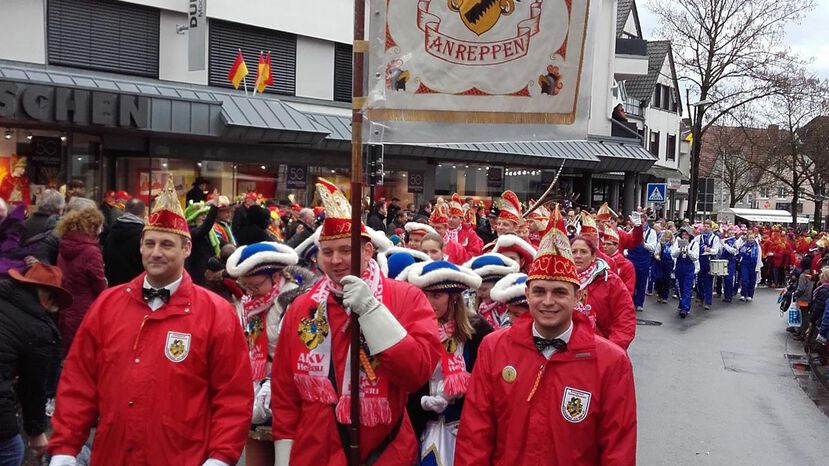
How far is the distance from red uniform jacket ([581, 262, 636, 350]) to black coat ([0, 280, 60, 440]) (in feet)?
13.8

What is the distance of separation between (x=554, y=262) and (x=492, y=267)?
229 centimetres

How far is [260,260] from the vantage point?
532cm

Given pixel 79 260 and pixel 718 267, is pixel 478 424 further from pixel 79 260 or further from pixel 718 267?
pixel 718 267

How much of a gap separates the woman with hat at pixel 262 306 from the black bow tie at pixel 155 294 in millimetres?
1333

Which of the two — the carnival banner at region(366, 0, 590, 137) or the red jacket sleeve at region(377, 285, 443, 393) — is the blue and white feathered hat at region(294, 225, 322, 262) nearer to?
the red jacket sleeve at region(377, 285, 443, 393)

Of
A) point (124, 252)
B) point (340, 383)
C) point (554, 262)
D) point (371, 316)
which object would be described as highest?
point (554, 262)

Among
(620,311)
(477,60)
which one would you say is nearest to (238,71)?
(620,311)

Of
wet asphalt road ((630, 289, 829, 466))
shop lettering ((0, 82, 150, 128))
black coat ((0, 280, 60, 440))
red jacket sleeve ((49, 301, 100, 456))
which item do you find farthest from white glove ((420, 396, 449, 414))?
shop lettering ((0, 82, 150, 128))

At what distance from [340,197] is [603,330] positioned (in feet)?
11.7

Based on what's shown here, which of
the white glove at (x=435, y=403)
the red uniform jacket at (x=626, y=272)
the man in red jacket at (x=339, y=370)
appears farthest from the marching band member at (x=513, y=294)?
the red uniform jacket at (x=626, y=272)

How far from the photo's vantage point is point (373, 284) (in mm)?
3979

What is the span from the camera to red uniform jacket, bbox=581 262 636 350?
690 centimetres

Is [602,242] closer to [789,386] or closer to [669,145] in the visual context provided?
[789,386]

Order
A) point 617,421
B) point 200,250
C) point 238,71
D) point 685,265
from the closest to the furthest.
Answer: point 617,421 → point 200,250 → point 238,71 → point 685,265
